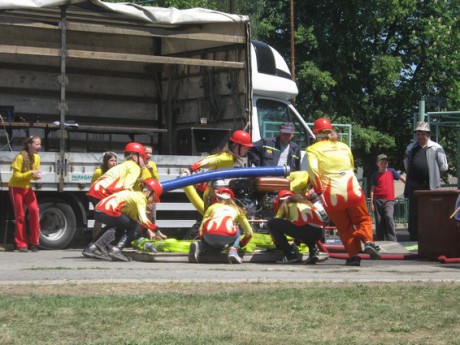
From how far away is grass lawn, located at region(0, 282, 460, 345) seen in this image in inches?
277

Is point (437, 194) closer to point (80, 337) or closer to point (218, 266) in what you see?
point (218, 266)

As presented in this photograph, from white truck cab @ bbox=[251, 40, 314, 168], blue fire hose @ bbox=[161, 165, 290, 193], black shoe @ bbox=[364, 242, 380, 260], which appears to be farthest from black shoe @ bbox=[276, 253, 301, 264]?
white truck cab @ bbox=[251, 40, 314, 168]

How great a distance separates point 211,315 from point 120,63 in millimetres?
13990

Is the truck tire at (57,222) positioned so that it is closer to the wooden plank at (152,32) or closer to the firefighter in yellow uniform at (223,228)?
the wooden plank at (152,32)

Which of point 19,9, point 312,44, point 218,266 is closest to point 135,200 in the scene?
point 218,266

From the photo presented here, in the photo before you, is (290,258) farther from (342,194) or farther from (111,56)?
(111,56)

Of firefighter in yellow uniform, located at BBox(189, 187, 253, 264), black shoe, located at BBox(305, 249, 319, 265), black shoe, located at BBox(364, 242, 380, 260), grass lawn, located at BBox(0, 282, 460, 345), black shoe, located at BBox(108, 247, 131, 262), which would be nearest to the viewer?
grass lawn, located at BBox(0, 282, 460, 345)

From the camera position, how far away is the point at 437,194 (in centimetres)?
1439

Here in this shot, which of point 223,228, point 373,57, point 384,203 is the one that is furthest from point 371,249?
point 373,57

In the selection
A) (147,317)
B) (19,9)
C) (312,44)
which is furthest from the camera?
(312,44)

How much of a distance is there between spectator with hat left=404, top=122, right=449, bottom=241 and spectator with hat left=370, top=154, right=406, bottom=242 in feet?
6.02

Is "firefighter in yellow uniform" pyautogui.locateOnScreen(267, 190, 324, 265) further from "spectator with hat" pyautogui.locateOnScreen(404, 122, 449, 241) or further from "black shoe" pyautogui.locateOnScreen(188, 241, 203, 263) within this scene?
"spectator with hat" pyautogui.locateOnScreen(404, 122, 449, 241)

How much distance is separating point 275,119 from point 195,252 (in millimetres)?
6449

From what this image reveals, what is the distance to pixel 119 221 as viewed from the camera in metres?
13.6
